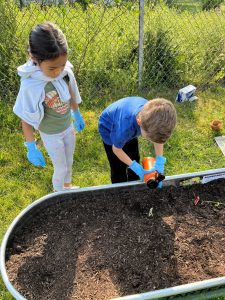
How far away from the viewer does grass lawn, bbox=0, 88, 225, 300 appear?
3.00 m

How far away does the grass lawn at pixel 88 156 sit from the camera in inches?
118

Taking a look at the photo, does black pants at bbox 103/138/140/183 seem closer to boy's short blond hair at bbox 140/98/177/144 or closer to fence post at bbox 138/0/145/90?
boy's short blond hair at bbox 140/98/177/144

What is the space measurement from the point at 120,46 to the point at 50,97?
2.51 m

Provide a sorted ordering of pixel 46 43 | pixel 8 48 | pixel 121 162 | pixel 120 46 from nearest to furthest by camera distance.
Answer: pixel 46 43 < pixel 121 162 < pixel 8 48 < pixel 120 46

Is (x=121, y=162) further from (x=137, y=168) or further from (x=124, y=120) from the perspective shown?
(x=124, y=120)

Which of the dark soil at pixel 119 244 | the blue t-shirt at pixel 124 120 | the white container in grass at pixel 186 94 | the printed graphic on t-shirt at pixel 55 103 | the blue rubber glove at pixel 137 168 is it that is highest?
the printed graphic on t-shirt at pixel 55 103

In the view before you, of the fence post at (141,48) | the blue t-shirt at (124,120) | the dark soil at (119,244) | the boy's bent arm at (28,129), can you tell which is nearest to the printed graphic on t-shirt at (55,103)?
the boy's bent arm at (28,129)

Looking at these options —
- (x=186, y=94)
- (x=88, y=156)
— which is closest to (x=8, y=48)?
(x=88, y=156)

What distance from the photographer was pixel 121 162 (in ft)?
8.61

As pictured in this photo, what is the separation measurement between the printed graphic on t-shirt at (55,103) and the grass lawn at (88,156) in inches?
38.4

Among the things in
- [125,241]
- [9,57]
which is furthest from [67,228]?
[9,57]

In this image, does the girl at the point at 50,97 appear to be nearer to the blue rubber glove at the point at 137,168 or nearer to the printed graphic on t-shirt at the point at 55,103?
the printed graphic on t-shirt at the point at 55,103

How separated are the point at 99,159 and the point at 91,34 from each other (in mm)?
1739

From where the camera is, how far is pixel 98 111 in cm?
399
